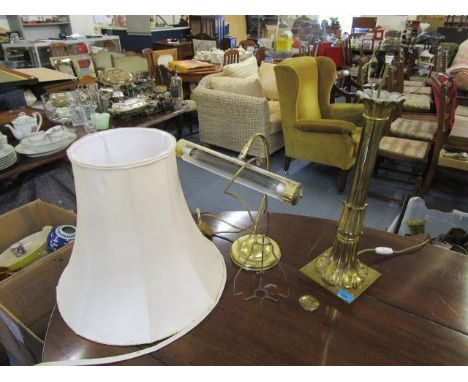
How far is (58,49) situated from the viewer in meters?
5.09

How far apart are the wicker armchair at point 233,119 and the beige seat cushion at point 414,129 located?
1006mm

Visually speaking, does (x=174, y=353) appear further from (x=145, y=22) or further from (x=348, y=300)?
(x=145, y=22)

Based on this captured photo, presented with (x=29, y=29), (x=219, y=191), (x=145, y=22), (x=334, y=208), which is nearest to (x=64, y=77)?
(x=219, y=191)

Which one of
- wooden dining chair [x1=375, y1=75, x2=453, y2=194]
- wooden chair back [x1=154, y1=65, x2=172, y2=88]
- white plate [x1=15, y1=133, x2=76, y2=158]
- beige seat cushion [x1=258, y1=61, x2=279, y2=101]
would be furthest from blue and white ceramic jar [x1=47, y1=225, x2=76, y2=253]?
beige seat cushion [x1=258, y1=61, x2=279, y2=101]

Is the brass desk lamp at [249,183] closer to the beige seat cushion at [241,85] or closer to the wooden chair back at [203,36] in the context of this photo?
the beige seat cushion at [241,85]

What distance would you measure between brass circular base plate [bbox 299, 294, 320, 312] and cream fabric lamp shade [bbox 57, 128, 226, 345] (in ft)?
0.78

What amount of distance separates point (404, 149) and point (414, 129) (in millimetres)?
507

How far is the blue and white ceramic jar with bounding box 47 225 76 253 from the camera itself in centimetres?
119

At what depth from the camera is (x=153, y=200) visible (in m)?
0.47

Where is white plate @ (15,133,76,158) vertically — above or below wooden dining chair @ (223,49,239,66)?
below

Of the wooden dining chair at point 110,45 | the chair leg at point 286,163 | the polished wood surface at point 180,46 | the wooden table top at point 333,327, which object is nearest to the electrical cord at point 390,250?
the wooden table top at point 333,327

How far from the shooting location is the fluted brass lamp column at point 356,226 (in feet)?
1.88

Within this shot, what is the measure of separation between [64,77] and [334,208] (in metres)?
2.67

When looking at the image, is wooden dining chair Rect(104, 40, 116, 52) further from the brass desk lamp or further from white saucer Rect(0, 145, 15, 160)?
the brass desk lamp
